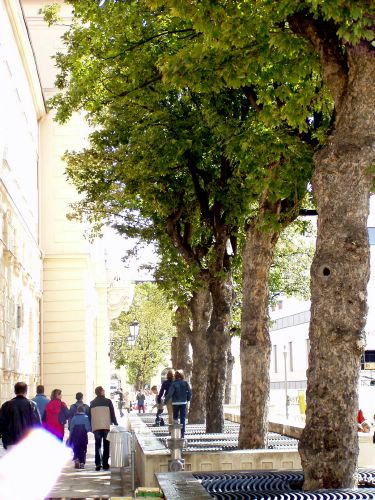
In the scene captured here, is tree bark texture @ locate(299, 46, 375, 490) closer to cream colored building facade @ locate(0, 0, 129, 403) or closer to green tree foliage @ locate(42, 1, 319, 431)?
green tree foliage @ locate(42, 1, 319, 431)

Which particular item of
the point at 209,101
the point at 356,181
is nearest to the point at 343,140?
the point at 356,181

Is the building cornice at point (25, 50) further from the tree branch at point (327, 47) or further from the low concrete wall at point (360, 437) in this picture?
the tree branch at point (327, 47)

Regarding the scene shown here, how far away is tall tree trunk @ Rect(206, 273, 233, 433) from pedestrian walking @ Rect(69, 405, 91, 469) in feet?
8.32

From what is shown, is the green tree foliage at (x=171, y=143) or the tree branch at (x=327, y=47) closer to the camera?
the tree branch at (x=327, y=47)

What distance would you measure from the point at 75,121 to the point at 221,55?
89.9ft

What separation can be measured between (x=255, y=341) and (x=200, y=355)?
1059 cm

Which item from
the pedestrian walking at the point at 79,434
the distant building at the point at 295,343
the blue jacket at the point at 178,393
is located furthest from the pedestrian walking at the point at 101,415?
the distant building at the point at 295,343

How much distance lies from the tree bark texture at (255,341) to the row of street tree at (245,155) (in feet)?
0.08

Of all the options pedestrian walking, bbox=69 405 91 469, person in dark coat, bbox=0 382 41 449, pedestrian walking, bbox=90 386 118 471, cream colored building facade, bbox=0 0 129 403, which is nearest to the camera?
person in dark coat, bbox=0 382 41 449

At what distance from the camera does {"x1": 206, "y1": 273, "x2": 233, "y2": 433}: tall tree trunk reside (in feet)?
62.1

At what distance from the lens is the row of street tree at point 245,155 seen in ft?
29.1

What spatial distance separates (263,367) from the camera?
1523 cm

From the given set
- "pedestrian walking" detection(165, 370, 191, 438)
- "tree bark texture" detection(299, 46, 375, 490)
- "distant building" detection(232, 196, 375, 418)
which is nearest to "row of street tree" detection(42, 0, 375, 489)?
"tree bark texture" detection(299, 46, 375, 490)

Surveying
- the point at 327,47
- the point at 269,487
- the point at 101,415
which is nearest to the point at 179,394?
the point at 101,415
